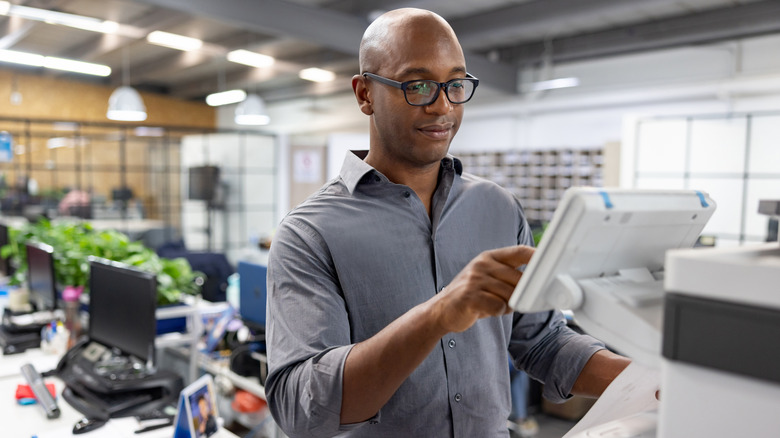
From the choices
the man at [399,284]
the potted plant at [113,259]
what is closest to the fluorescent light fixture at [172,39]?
the potted plant at [113,259]

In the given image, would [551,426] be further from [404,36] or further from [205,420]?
[404,36]

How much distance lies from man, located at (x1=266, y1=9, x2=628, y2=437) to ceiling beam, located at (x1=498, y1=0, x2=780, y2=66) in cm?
664

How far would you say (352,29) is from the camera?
666cm

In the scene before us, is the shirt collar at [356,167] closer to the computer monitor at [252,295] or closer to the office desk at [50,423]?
the office desk at [50,423]

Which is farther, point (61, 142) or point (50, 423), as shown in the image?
point (61, 142)

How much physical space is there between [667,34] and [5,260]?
7321mm

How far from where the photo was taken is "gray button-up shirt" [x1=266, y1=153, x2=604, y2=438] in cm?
97

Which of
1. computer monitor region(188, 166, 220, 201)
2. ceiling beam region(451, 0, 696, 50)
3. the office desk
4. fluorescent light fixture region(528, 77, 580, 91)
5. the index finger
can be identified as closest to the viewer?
the index finger

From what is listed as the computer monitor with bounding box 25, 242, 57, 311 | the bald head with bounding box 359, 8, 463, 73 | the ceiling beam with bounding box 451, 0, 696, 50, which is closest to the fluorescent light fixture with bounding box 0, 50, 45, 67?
the computer monitor with bounding box 25, 242, 57, 311

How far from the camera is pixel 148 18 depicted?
7.42m

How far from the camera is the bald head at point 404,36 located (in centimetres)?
104

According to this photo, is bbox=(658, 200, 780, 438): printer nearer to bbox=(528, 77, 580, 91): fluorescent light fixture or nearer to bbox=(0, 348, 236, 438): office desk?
bbox=(0, 348, 236, 438): office desk

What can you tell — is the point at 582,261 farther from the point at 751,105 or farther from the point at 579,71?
the point at 579,71

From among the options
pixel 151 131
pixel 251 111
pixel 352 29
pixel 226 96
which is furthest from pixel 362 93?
pixel 151 131
